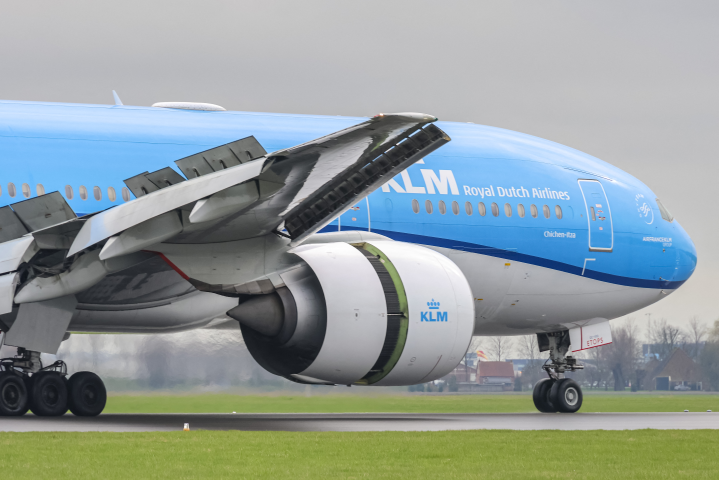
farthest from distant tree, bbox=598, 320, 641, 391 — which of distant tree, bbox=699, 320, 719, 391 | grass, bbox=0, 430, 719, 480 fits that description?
grass, bbox=0, 430, 719, 480

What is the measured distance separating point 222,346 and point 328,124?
472cm

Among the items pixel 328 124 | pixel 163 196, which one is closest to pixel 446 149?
pixel 328 124

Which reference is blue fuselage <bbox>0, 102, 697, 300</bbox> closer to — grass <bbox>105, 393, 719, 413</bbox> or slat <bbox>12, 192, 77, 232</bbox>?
slat <bbox>12, 192, 77, 232</bbox>

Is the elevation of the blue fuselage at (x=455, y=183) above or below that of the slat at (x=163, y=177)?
above

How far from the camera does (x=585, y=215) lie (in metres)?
14.6

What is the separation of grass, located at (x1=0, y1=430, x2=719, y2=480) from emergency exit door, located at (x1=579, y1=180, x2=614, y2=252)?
538 cm

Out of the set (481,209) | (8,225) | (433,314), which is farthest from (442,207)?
(8,225)

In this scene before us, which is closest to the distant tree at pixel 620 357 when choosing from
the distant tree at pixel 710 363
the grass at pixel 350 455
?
the distant tree at pixel 710 363

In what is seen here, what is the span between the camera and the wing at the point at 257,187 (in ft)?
27.4

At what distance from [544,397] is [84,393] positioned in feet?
24.4

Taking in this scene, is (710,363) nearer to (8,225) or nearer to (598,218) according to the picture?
(598,218)

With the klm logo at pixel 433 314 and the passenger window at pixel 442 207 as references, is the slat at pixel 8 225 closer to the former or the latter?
the klm logo at pixel 433 314

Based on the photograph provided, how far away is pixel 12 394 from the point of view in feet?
36.3

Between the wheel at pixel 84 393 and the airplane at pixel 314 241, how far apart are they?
0.06 ft
